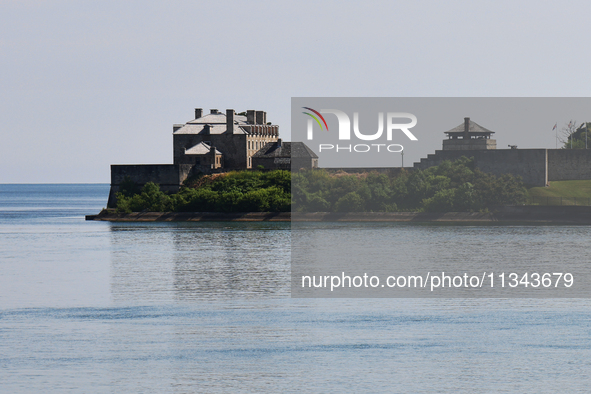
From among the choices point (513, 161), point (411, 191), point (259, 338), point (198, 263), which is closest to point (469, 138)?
point (513, 161)

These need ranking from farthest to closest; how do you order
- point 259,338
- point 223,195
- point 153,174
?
point 153,174, point 223,195, point 259,338


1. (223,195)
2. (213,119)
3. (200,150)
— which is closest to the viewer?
(223,195)

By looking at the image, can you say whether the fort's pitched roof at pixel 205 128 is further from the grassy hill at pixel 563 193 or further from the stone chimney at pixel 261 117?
the grassy hill at pixel 563 193

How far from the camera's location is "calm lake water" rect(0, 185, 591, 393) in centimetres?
1542

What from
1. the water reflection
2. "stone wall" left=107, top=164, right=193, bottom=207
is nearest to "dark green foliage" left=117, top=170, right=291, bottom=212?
"stone wall" left=107, top=164, right=193, bottom=207

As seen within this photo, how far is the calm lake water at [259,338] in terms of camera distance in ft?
50.6

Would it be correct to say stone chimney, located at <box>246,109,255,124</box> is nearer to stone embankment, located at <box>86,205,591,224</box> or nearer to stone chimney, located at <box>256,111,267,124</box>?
stone chimney, located at <box>256,111,267,124</box>

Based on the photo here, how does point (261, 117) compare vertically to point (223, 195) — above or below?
above

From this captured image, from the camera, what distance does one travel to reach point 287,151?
77000 mm

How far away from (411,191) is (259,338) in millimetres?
51311

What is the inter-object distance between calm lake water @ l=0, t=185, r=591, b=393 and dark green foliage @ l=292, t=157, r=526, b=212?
120 ft

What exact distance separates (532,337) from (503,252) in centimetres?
2120

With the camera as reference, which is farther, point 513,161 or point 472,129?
point 472,129

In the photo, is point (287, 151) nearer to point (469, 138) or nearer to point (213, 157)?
point (213, 157)
